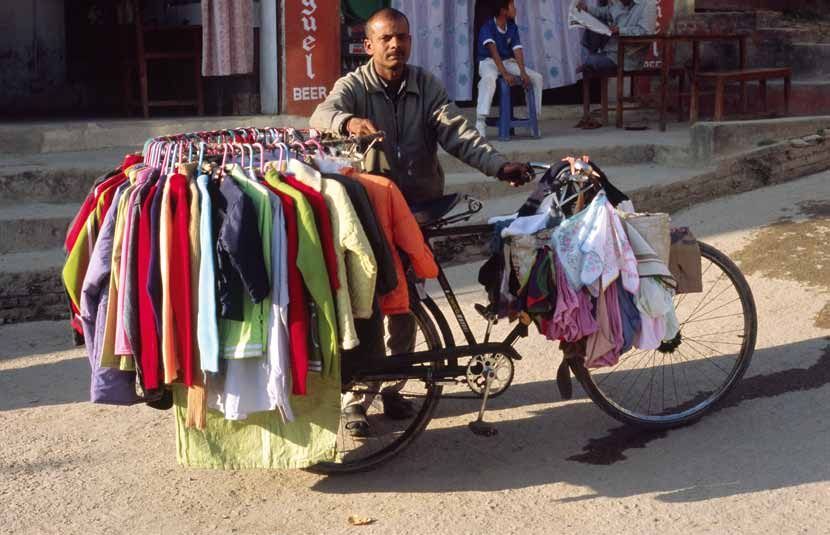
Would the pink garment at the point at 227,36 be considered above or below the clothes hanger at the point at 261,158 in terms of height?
above

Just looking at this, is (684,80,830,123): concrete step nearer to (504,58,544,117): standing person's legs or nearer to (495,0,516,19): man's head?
(504,58,544,117): standing person's legs

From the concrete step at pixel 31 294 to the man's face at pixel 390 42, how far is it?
2934mm

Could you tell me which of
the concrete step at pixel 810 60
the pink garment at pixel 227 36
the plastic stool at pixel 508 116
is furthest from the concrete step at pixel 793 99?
the pink garment at pixel 227 36

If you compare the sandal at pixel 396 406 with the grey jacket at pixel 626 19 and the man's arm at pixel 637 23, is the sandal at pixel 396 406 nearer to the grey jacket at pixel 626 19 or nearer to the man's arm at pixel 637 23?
the grey jacket at pixel 626 19

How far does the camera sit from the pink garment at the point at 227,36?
9.41 metres

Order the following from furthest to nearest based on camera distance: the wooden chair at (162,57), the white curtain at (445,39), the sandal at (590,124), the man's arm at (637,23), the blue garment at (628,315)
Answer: the man's arm at (637,23) → the sandal at (590,124) → the white curtain at (445,39) → the wooden chair at (162,57) → the blue garment at (628,315)

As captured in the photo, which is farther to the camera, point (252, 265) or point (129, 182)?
point (129, 182)

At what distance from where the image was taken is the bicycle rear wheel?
15.2ft

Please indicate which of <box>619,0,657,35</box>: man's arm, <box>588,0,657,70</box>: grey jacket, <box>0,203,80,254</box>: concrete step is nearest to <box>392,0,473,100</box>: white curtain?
<box>588,0,657,70</box>: grey jacket

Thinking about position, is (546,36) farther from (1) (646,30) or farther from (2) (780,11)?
(2) (780,11)

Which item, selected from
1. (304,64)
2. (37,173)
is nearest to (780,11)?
(304,64)

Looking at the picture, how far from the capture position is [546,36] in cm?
1151

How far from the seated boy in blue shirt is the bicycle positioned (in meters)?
5.19

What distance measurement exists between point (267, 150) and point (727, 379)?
7.63 ft
